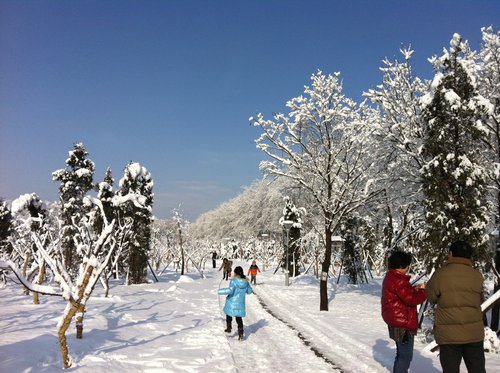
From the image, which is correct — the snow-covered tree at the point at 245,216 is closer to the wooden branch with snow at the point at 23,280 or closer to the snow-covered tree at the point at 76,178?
the snow-covered tree at the point at 76,178

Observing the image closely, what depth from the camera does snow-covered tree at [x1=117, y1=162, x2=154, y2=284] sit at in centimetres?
2984

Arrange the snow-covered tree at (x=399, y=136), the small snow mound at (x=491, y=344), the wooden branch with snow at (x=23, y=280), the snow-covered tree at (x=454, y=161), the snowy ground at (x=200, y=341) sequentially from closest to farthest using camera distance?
1. the wooden branch with snow at (x=23, y=280)
2. the snowy ground at (x=200, y=341)
3. the small snow mound at (x=491, y=344)
4. the snow-covered tree at (x=454, y=161)
5. the snow-covered tree at (x=399, y=136)

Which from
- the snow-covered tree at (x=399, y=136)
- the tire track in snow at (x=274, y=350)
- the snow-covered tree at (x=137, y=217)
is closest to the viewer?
the tire track in snow at (x=274, y=350)

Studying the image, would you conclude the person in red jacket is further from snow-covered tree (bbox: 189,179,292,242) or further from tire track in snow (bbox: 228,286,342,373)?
snow-covered tree (bbox: 189,179,292,242)

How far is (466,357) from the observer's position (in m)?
4.22

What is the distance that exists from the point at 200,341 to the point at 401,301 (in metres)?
5.33

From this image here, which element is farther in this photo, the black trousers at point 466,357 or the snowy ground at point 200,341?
the snowy ground at point 200,341

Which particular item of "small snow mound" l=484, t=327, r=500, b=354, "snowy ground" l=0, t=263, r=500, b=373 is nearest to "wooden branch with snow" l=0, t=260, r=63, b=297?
"snowy ground" l=0, t=263, r=500, b=373

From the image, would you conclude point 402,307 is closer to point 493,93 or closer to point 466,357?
point 466,357

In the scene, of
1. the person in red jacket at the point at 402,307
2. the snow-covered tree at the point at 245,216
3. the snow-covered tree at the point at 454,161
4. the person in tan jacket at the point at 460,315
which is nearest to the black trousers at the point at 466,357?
the person in tan jacket at the point at 460,315

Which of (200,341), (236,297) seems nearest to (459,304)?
(236,297)

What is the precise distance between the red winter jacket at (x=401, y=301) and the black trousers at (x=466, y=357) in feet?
2.33

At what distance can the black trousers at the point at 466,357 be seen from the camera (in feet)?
13.6

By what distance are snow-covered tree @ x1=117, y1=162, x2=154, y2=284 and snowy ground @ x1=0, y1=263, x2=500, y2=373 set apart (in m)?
15.2
